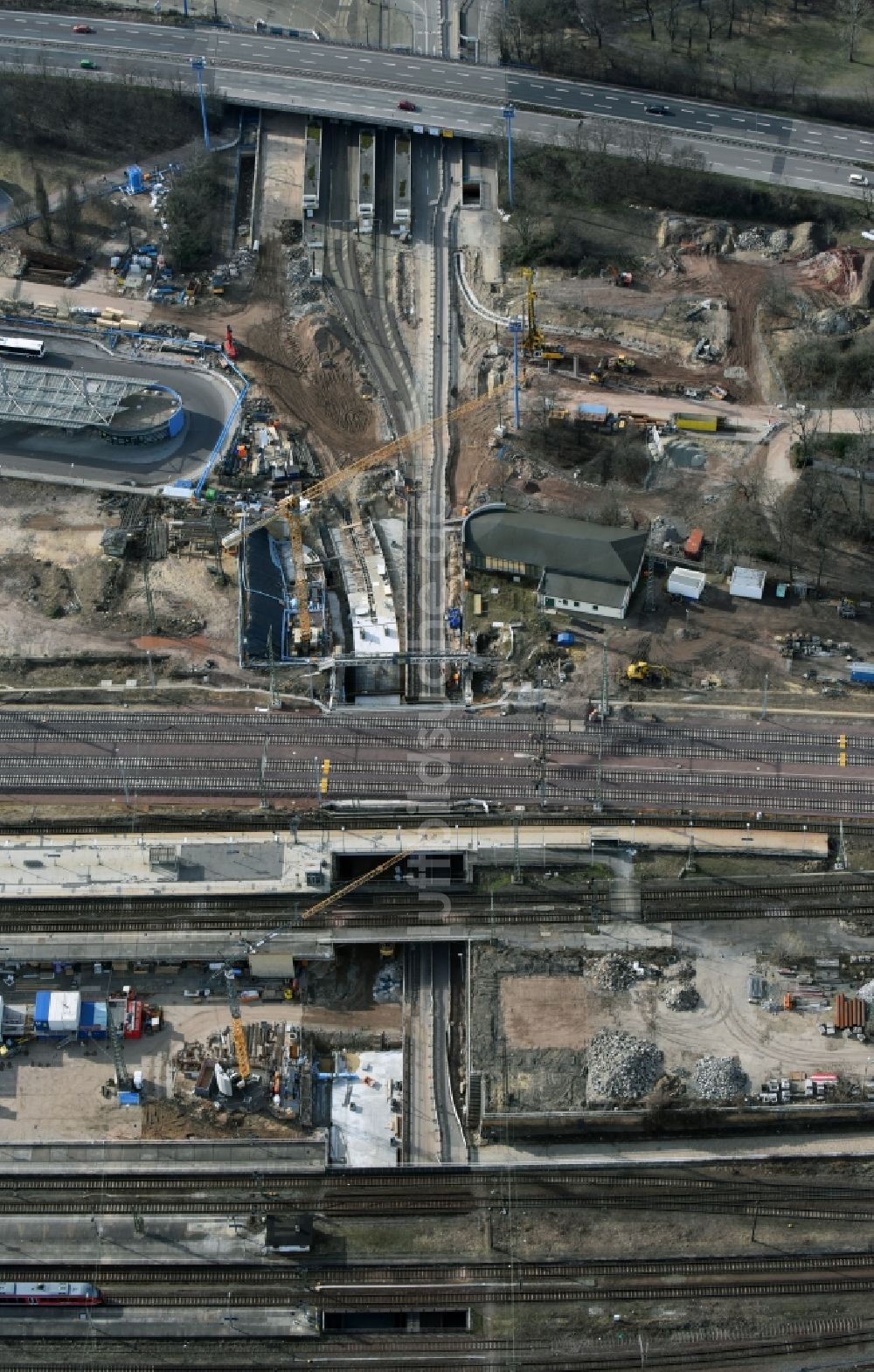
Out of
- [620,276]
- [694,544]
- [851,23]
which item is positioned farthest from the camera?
[851,23]

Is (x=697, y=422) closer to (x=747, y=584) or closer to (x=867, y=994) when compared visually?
(x=747, y=584)

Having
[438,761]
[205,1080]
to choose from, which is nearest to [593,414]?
[438,761]

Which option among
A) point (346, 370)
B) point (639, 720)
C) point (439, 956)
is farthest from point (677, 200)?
point (439, 956)

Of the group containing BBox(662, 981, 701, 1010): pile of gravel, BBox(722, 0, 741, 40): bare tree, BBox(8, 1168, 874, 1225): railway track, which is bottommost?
BBox(8, 1168, 874, 1225): railway track

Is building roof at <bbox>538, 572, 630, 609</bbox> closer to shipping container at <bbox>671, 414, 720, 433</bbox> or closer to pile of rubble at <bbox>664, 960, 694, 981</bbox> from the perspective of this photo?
shipping container at <bbox>671, 414, 720, 433</bbox>

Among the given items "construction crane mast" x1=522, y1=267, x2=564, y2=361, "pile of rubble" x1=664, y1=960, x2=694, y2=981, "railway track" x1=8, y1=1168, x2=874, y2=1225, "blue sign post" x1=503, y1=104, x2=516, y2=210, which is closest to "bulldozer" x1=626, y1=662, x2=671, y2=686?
"pile of rubble" x1=664, y1=960, x2=694, y2=981

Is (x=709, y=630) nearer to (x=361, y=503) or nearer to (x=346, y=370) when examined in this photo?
(x=361, y=503)

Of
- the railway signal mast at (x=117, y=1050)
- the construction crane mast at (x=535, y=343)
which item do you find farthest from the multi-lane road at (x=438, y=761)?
the construction crane mast at (x=535, y=343)
